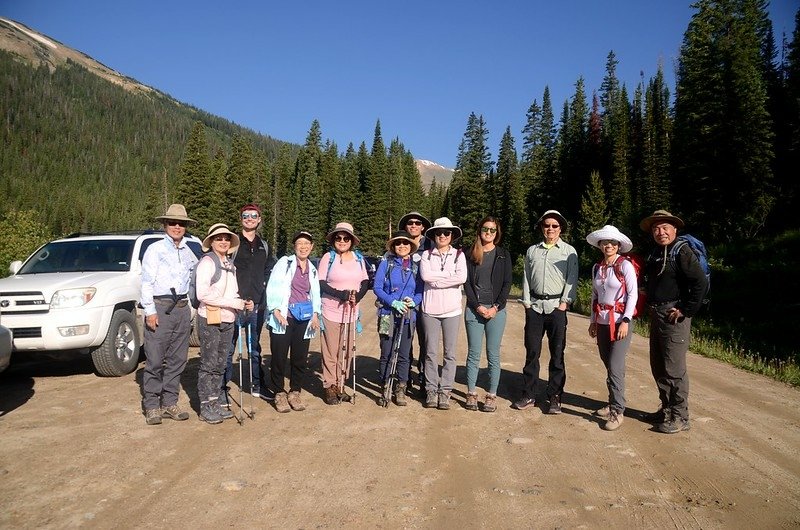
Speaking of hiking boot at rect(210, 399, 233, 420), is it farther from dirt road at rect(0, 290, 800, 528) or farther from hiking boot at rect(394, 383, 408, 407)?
hiking boot at rect(394, 383, 408, 407)

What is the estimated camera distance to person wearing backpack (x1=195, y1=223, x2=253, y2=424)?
562 centimetres

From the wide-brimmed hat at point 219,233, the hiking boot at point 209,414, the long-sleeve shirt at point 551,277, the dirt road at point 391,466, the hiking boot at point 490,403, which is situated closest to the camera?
the dirt road at point 391,466

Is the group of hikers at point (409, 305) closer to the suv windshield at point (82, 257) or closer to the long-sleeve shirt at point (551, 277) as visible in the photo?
the long-sleeve shirt at point (551, 277)

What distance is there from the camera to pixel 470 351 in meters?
6.29

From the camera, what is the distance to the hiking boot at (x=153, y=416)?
5561 millimetres

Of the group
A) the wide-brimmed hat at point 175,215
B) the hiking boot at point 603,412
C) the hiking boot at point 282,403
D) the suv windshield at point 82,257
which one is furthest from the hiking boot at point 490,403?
the suv windshield at point 82,257

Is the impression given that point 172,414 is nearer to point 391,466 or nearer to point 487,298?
point 391,466

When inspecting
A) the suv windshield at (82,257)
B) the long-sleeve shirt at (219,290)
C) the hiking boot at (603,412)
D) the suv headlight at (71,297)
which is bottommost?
the hiking boot at (603,412)

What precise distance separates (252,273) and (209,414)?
1.73m

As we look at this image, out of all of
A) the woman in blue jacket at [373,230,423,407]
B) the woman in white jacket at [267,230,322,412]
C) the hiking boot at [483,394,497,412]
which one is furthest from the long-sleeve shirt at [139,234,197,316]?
the hiking boot at [483,394,497,412]

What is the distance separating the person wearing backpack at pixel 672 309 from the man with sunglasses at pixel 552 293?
0.92 metres

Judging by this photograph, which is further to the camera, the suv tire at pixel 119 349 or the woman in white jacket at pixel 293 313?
the suv tire at pixel 119 349

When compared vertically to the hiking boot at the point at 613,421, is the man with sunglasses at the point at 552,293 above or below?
above

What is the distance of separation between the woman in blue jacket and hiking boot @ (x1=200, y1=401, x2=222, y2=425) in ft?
6.41
